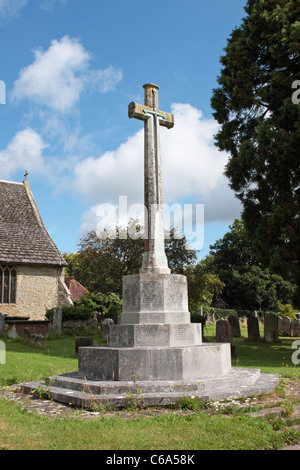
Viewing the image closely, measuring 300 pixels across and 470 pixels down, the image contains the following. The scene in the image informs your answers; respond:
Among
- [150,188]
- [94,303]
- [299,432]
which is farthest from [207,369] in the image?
[94,303]

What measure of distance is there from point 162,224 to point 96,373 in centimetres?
316

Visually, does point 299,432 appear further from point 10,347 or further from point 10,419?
point 10,347

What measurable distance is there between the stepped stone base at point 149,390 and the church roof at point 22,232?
1648cm

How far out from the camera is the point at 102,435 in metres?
4.21

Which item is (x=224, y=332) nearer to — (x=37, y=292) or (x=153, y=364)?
(x=153, y=364)

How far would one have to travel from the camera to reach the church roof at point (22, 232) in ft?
73.4

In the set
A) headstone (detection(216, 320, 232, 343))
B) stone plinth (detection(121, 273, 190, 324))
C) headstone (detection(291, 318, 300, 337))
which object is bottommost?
headstone (detection(291, 318, 300, 337))

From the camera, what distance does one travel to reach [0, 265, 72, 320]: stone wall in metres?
22.4

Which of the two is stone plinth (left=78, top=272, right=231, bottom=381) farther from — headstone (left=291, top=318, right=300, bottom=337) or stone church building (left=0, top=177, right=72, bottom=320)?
headstone (left=291, top=318, right=300, bottom=337)

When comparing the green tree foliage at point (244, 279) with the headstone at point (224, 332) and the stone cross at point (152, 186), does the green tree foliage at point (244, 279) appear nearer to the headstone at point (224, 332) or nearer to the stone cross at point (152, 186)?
the headstone at point (224, 332)

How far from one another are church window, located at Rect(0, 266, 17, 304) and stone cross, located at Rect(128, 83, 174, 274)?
16.4 m

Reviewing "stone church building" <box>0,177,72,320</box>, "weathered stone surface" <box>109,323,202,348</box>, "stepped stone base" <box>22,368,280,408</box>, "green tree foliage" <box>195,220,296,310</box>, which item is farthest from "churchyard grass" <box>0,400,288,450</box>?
"green tree foliage" <box>195,220,296,310</box>

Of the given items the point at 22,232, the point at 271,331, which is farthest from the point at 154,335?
the point at 22,232

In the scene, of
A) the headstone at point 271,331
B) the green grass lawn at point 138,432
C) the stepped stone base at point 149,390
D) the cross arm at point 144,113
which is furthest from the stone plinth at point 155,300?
the headstone at point 271,331
